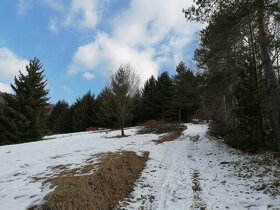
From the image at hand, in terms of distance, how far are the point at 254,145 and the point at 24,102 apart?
2349 centimetres

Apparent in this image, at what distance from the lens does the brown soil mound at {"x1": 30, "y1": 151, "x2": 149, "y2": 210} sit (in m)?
2.87

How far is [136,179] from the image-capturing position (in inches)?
209

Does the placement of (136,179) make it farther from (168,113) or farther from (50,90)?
(168,113)

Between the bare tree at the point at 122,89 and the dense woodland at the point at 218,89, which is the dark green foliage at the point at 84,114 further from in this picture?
the bare tree at the point at 122,89

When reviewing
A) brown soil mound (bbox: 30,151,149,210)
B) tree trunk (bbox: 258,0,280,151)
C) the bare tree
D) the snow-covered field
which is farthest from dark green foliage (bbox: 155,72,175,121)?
brown soil mound (bbox: 30,151,149,210)

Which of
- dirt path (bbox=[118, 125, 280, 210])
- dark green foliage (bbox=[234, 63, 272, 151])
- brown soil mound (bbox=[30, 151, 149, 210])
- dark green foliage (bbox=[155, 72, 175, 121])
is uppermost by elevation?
dark green foliage (bbox=[155, 72, 175, 121])

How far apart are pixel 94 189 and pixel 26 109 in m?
19.6

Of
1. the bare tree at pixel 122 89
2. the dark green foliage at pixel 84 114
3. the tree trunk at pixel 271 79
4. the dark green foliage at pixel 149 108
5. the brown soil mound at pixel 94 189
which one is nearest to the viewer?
the brown soil mound at pixel 94 189

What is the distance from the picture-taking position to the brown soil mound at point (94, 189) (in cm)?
287

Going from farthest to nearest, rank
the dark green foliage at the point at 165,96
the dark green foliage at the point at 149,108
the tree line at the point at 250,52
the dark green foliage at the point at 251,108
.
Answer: the dark green foliage at the point at 149,108, the dark green foliage at the point at 165,96, the dark green foliage at the point at 251,108, the tree line at the point at 250,52

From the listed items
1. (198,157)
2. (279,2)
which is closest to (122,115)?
(198,157)

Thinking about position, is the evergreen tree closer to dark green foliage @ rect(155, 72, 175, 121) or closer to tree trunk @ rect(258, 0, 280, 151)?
dark green foliage @ rect(155, 72, 175, 121)

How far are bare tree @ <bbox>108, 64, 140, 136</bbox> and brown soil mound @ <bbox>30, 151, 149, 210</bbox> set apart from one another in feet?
30.5

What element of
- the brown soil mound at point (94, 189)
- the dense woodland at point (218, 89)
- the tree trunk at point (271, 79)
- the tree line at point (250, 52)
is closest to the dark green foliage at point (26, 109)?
the dense woodland at point (218, 89)
